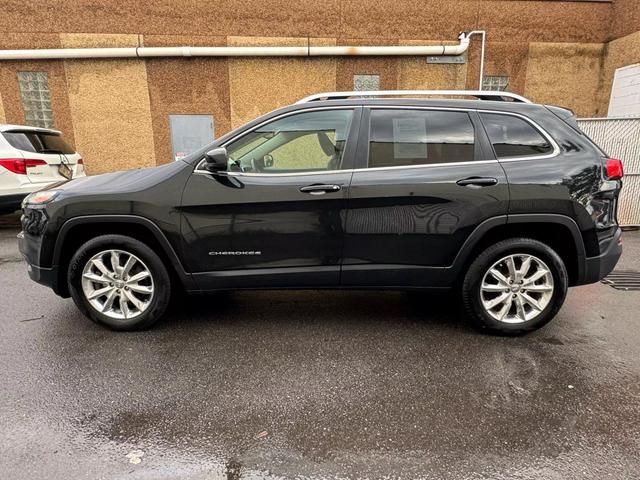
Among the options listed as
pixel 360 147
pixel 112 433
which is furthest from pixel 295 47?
pixel 112 433

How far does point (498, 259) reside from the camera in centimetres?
329

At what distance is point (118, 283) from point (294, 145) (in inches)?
71.3

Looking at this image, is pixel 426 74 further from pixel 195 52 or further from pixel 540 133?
pixel 540 133

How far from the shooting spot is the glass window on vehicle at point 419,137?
3.25 meters

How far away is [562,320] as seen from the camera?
3.76 m

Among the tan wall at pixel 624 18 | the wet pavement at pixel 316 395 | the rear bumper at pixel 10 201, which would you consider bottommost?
the wet pavement at pixel 316 395

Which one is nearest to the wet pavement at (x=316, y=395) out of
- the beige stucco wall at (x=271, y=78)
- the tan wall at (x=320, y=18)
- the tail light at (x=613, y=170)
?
the tail light at (x=613, y=170)

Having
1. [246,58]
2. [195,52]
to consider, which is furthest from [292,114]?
[195,52]

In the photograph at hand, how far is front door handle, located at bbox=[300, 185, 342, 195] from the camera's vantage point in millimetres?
3154

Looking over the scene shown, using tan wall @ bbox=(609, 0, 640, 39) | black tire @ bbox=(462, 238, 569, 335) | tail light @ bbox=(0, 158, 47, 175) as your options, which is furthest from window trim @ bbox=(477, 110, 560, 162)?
tan wall @ bbox=(609, 0, 640, 39)

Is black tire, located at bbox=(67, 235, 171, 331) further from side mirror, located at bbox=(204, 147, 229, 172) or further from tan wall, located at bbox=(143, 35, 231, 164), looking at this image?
tan wall, located at bbox=(143, 35, 231, 164)

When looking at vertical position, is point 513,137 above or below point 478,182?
above

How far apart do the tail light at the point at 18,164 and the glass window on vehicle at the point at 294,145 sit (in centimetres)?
497

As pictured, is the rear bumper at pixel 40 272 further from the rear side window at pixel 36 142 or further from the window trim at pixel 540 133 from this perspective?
the rear side window at pixel 36 142
